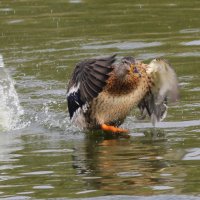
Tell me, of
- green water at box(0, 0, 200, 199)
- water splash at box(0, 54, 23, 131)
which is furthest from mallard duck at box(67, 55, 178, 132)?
water splash at box(0, 54, 23, 131)

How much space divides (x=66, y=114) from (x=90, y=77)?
4.56 feet

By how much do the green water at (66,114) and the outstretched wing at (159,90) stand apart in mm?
151

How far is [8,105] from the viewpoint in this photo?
1216 cm

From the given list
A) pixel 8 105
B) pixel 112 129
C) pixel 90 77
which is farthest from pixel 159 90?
pixel 8 105

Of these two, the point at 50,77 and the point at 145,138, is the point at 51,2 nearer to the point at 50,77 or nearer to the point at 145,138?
the point at 50,77

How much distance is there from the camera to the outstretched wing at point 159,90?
35.9 ft

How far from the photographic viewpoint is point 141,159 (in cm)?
947

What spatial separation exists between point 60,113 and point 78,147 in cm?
164

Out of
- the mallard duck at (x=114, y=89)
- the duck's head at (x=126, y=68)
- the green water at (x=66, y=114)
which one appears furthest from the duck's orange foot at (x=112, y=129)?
the duck's head at (x=126, y=68)

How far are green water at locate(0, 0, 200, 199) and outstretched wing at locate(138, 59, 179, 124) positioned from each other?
0.15 metres

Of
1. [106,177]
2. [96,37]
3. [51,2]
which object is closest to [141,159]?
[106,177]

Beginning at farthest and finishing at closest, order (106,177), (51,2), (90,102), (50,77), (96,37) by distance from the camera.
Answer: (51,2) → (96,37) → (50,77) → (90,102) → (106,177)

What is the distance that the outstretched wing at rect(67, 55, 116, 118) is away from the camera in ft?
34.7

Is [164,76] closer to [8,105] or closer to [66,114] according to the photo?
[66,114]
